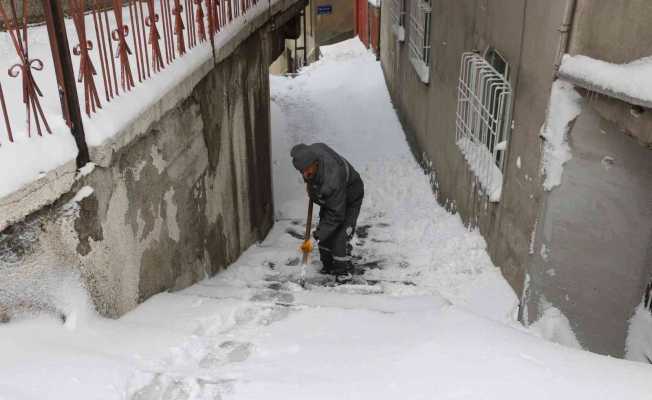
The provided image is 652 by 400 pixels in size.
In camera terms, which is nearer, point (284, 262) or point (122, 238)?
point (122, 238)

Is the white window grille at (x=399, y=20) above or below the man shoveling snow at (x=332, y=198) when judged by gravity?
above

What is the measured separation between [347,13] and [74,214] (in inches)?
827

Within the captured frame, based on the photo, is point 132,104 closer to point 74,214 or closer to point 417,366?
point 74,214

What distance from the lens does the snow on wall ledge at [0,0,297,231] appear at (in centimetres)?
244

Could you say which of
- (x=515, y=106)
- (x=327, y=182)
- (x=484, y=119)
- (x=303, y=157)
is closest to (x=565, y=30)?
(x=515, y=106)

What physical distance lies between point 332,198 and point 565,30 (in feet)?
8.15

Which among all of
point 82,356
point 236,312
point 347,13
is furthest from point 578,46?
point 347,13

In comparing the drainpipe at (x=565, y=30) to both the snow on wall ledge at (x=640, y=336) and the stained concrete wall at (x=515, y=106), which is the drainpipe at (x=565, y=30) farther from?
the snow on wall ledge at (x=640, y=336)

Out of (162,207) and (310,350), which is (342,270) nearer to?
(162,207)

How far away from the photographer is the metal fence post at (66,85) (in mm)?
2686

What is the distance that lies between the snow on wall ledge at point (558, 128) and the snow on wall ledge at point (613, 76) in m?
0.13

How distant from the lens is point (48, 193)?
2.55 meters

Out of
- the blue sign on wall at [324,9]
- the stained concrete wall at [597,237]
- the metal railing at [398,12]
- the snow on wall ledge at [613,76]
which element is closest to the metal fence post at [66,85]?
the snow on wall ledge at [613,76]

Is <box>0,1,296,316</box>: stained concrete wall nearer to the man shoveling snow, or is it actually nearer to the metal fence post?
the metal fence post
